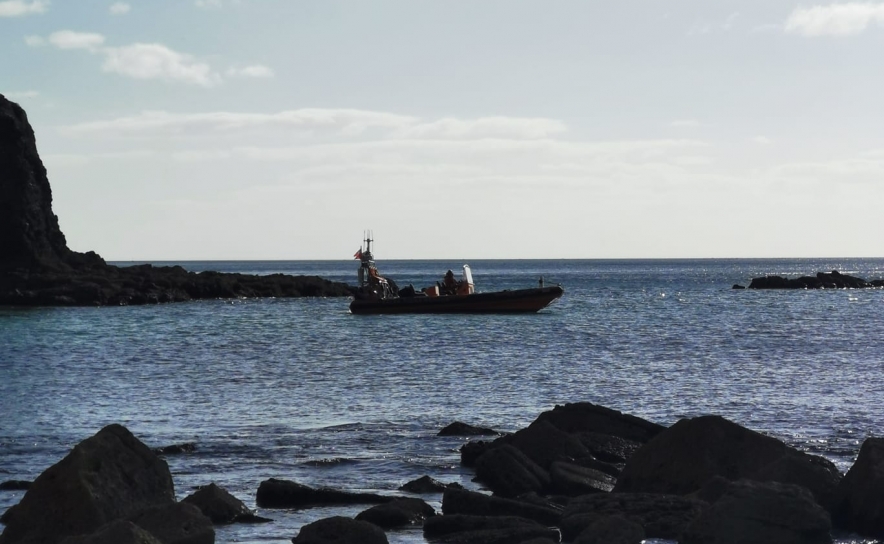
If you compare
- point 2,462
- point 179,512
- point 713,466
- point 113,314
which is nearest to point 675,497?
point 713,466

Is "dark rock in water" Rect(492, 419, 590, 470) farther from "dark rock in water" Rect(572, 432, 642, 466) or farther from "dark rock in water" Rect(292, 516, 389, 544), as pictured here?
"dark rock in water" Rect(292, 516, 389, 544)

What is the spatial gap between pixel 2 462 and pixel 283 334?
3283cm

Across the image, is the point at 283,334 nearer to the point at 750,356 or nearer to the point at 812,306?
the point at 750,356

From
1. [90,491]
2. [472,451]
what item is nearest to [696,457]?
[472,451]

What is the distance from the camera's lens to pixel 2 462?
17484 mm

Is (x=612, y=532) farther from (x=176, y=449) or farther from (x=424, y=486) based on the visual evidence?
(x=176, y=449)

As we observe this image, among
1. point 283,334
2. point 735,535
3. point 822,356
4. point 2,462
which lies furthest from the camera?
point 283,334

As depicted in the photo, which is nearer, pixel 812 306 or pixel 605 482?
pixel 605 482

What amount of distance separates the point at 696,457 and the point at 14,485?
28.8 ft

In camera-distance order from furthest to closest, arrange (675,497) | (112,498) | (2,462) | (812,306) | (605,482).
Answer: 1. (812,306)
2. (2,462)
3. (605,482)
4. (675,497)
5. (112,498)

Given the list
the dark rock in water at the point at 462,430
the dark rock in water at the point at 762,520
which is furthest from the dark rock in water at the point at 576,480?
the dark rock in water at the point at 462,430

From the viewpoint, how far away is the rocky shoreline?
37.5 feet

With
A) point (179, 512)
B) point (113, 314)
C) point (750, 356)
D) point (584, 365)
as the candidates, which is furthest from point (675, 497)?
point (113, 314)

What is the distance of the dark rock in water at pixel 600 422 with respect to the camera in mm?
17328
